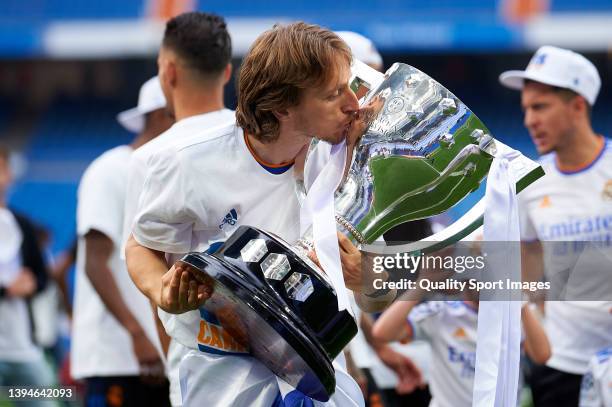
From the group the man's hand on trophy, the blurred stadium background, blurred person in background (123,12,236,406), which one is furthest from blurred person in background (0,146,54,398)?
the blurred stadium background

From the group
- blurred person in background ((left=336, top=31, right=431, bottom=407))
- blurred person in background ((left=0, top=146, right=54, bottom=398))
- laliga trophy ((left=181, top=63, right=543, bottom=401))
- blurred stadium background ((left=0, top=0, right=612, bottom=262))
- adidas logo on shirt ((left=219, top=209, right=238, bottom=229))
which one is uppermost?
laliga trophy ((left=181, top=63, right=543, bottom=401))

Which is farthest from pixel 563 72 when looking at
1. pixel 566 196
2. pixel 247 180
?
pixel 247 180

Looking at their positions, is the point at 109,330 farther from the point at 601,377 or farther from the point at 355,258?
the point at 355,258

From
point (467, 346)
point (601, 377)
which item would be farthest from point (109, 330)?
point (601, 377)

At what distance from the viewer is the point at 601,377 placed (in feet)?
13.2

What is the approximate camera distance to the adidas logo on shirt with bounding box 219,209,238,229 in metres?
2.76

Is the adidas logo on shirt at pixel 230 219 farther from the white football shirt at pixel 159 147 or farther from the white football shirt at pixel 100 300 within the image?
the white football shirt at pixel 100 300

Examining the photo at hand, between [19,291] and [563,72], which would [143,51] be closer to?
[19,291]

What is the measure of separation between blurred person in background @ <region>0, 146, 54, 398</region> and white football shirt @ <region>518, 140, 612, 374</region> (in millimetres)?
3359

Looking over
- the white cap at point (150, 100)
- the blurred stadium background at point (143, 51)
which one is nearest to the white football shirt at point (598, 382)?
the white cap at point (150, 100)

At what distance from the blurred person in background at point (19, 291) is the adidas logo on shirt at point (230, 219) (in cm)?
412

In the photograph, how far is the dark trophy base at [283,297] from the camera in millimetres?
2330

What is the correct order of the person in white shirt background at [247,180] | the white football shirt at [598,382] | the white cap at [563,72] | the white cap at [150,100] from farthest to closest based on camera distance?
the white cap at [150,100] → the white cap at [563,72] → the white football shirt at [598,382] → the person in white shirt background at [247,180]

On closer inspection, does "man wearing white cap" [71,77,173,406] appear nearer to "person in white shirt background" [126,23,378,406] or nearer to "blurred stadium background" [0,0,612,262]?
"person in white shirt background" [126,23,378,406]
